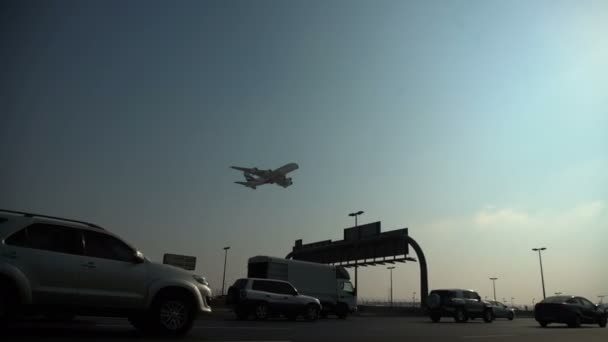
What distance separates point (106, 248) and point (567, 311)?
20.9m

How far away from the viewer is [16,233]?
7949 mm

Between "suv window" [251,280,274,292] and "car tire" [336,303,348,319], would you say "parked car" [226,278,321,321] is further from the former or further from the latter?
"car tire" [336,303,348,319]

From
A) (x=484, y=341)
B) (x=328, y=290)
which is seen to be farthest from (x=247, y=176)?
(x=484, y=341)

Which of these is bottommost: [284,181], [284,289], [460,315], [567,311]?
[460,315]

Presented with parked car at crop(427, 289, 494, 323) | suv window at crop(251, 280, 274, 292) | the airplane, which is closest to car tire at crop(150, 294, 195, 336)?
suv window at crop(251, 280, 274, 292)

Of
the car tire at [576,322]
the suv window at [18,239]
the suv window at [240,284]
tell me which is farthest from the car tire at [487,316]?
the suv window at [18,239]

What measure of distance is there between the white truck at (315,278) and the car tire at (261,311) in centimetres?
609

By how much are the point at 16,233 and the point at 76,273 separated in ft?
3.86

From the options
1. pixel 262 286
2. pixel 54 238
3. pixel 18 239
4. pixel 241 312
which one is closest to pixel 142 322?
pixel 54 238

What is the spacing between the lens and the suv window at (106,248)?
8.76m

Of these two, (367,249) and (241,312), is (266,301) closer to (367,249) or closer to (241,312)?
(241,312)

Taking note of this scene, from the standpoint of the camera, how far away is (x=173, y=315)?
30.6 ft

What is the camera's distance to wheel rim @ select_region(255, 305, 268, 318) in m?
20.6

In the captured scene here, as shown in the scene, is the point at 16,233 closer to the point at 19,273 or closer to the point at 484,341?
the point at 19,273
